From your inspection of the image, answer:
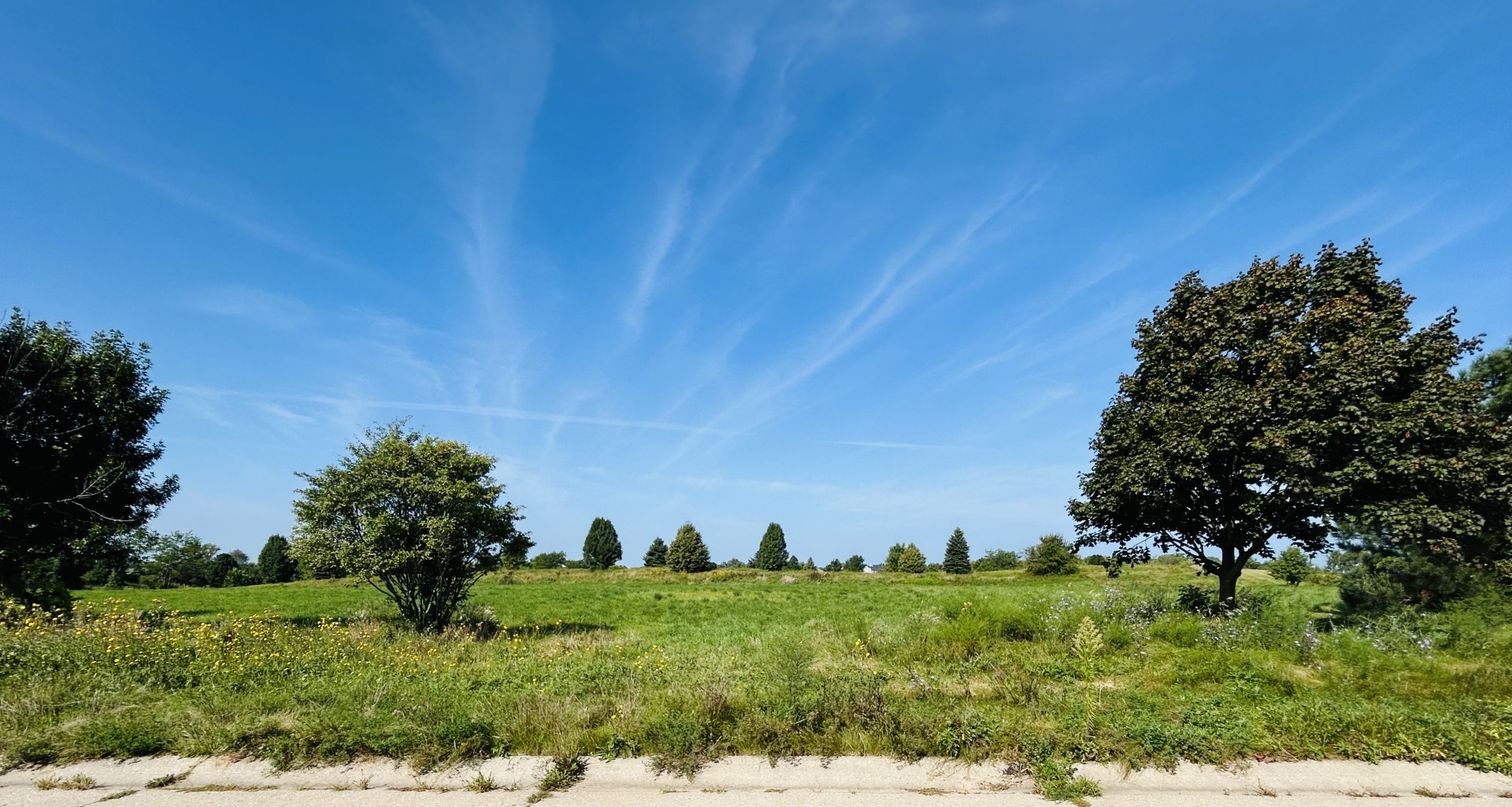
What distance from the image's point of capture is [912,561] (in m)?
66.1

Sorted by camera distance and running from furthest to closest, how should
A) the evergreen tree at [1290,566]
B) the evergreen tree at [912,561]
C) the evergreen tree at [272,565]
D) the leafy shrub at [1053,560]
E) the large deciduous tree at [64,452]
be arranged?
the evergreen tree at [912,561] → the evergreen tree at [272,565] → the leafy shrub at [1053,560] → the evergreen tree at [1290,566] → the large deciduous tree at [64,452]

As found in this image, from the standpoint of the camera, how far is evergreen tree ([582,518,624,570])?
69250 mm

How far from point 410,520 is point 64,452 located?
10291 mm

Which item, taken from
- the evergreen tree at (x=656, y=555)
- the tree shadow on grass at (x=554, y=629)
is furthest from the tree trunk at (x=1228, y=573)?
the evergreen tree at (x=656, y=555)

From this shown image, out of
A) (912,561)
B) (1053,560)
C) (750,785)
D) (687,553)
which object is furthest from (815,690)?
(912,561)

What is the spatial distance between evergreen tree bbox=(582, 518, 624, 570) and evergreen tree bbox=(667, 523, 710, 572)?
9.60 meters

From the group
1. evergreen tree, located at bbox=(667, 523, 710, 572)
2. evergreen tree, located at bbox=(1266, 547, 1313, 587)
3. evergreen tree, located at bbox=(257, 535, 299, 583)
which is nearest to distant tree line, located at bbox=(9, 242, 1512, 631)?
evergreen tree, located at bbox=(1266, 547, 1313, 587)

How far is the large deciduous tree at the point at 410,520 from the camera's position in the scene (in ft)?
42.6

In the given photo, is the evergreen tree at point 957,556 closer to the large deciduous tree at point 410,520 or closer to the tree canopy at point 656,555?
the tree canopy at point 656,555

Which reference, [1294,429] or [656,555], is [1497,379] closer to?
[1294,429]

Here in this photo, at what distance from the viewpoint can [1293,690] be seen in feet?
24.0

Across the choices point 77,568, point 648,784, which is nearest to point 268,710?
point 648,784

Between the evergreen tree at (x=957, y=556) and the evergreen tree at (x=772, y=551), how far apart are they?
58.6 feet

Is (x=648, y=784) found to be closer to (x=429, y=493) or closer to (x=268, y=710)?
(x=268, y=710)
